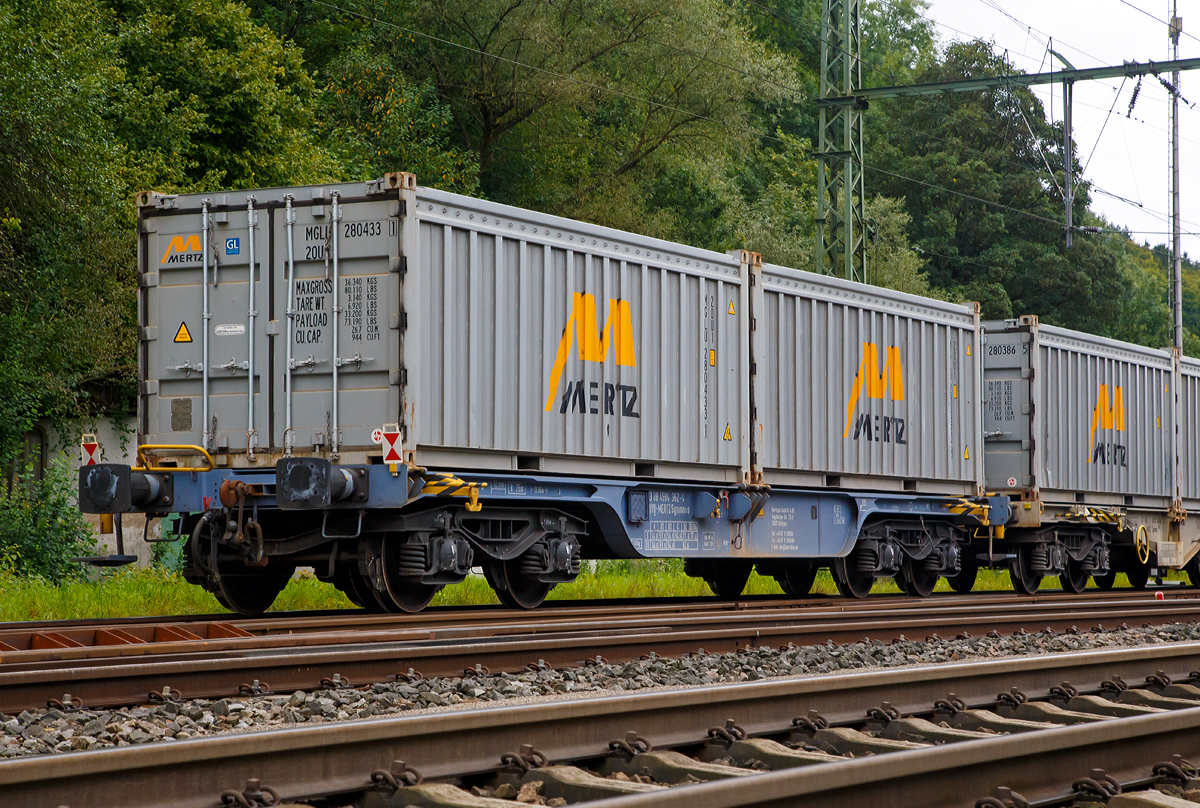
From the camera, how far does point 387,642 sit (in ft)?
27.9

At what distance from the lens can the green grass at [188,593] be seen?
12258 millimetres

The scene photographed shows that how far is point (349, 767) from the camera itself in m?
4.37

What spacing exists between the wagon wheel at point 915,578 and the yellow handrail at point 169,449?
9.20 m

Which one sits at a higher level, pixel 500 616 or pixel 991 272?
pixel 991 272

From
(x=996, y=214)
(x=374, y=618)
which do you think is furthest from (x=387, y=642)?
(x=996, y=214)

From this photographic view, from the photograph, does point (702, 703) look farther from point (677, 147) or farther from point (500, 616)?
point (677, 147)

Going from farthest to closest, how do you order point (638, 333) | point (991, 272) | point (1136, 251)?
point (1136, 251) → point (991, 272) → point (638, 333)

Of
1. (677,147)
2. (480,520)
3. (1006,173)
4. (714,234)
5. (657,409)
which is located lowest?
(480,520)

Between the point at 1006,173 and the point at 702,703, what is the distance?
56.7 meters

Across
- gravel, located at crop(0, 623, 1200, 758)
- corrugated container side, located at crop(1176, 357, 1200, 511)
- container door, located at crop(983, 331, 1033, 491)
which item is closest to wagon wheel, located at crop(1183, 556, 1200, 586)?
corrugated container side, located at crop(1176, 357, 1200, 511)

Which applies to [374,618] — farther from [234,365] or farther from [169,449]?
[234,365]

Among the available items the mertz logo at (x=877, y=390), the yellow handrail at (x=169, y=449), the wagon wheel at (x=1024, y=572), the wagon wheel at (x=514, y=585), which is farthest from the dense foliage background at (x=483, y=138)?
the wagon wheel at (x=1024, y=572)

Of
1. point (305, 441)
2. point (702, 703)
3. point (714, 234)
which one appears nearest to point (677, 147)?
point (714, 234)

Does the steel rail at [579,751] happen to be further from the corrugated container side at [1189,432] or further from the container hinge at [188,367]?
the corrugated container side at [1189,432]
